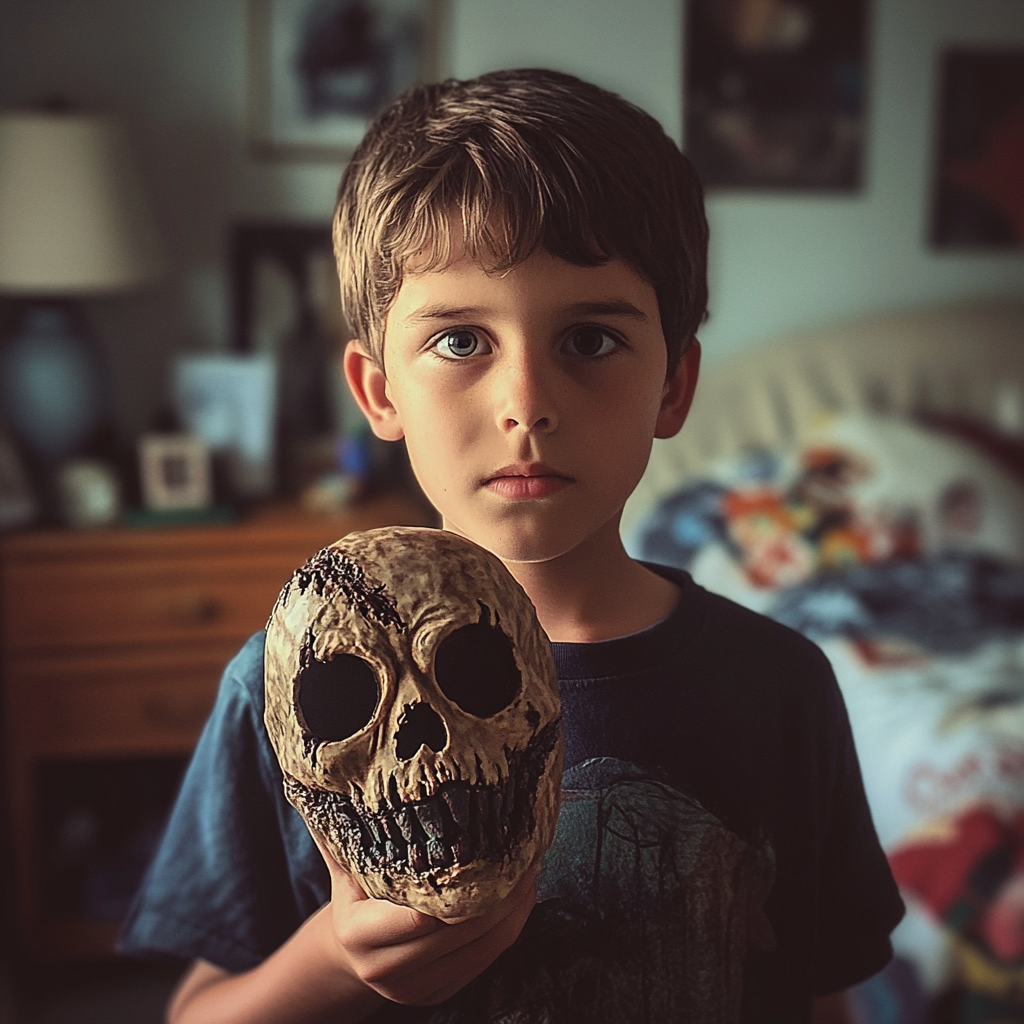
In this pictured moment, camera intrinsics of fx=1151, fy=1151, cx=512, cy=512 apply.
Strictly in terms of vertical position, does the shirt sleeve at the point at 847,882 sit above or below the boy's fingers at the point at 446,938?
below

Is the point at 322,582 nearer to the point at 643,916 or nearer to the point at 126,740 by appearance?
the point at 643,916

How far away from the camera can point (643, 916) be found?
21.5 inches

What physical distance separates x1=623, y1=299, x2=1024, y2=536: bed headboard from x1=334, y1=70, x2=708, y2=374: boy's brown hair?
255 cm

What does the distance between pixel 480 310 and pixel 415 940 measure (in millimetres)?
256

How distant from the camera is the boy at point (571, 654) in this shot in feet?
1.62

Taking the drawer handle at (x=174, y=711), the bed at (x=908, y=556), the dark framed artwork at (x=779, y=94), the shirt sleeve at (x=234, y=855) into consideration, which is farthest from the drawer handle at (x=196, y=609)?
the dark framed artwork at (x=779, y=94)

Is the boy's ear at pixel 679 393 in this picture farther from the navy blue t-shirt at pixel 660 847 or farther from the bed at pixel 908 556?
the bed at pixel 908 556

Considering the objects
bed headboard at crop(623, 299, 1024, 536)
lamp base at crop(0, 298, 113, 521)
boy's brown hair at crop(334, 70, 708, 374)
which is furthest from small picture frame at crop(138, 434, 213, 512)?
boy's brown hair at crop(334, 70, 708, 374)

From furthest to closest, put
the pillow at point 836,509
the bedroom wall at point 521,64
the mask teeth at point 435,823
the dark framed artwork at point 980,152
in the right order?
1. the dark framed artwork at point 980,152
2. the bedroom wall at point 521,64
3. the pillow at point 836,509
4. the mask teeth at point 435,823

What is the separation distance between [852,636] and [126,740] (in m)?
1.50

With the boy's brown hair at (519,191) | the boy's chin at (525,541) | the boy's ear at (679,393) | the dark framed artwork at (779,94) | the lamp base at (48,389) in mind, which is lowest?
the lamp base at (48,389)

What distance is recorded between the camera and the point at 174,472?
253cm

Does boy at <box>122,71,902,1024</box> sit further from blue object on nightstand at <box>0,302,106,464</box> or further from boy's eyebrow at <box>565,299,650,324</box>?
blue object on nightstand at <box>0,302,106,464</box>

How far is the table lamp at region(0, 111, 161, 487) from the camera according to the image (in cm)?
232
